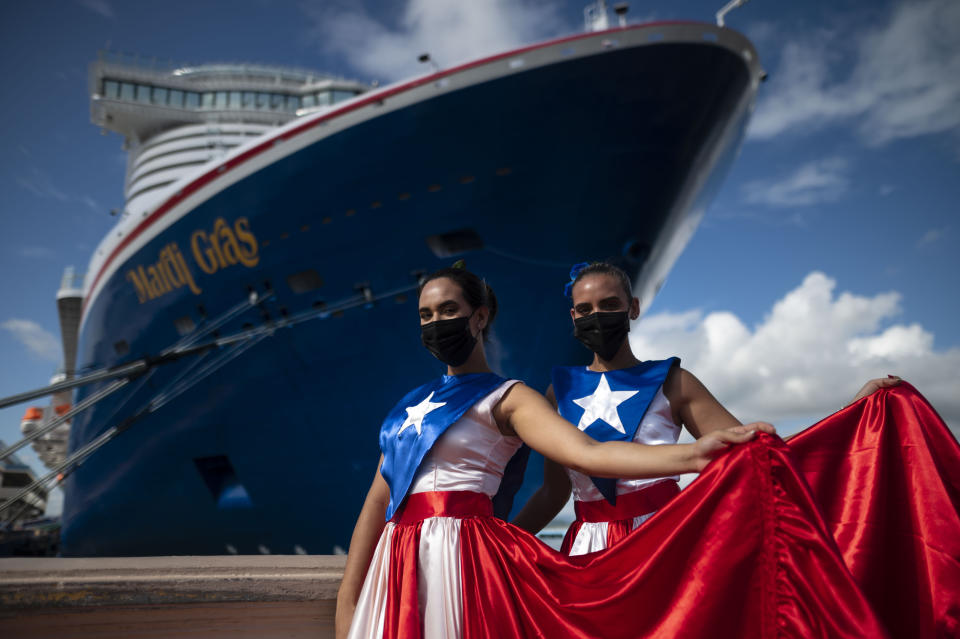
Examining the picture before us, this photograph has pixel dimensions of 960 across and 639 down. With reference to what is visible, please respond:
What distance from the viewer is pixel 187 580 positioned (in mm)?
1839

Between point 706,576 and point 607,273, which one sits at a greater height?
point 607,273

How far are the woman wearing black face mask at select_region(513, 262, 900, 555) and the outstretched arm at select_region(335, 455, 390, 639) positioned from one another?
0.44 m

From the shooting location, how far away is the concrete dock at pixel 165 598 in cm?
175

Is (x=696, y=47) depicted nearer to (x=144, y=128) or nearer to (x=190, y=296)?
(x=190, y=296)

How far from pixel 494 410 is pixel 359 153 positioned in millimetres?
6100

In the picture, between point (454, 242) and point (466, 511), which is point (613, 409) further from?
point (454, 242)

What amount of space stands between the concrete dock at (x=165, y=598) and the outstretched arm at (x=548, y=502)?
1.96ft

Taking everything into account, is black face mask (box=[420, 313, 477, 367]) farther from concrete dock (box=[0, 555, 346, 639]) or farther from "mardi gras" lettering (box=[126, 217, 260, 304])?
"mardi gras" lettering (box=[126, 217, 260, 304])

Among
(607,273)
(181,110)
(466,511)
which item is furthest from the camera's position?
(181,110)

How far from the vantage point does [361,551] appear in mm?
1714

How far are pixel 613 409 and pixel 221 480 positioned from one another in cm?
825

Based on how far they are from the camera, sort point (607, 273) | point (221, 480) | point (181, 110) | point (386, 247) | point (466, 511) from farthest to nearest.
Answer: point (181, 110)
point (221, 480)
point (386, 247)
point (607, 273)
point (466, 511)

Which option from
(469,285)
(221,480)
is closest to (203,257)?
(221,480)

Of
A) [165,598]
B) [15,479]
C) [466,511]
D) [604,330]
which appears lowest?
[15,479]
